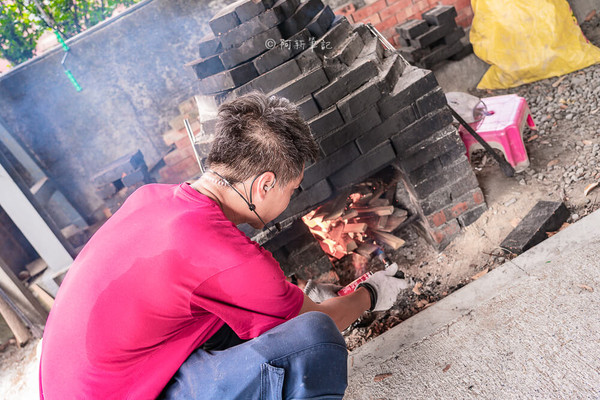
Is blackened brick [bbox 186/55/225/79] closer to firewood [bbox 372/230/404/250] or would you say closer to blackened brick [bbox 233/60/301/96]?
blackened brick [bbox 233/60/301/96]

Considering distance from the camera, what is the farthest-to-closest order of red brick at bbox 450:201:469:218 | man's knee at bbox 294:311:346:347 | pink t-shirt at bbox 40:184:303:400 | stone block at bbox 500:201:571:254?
red brick at bbox 450:201:469:218 < stone block at bbox 500:201:571:254 < man's knee at bbox 294:311:346:347 < pink t-shirt at bbox 40:184:303:400

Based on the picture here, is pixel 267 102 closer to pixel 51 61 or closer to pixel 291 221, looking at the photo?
pixel 291 221

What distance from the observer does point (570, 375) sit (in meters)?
1.70

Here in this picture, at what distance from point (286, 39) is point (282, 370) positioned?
6.32 ft

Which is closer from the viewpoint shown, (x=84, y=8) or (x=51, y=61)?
(x=51, y=61)

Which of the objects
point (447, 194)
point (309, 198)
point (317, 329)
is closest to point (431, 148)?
point (447, 194)

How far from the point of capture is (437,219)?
310cm

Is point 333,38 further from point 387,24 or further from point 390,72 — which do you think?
point 387,24

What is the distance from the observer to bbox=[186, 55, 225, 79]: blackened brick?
2.76 metres

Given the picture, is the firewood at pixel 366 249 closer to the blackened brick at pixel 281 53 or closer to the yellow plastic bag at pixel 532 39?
the blackened brick at pixel 281 53

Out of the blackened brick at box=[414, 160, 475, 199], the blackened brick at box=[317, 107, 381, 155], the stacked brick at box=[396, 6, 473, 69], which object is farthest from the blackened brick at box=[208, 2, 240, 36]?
the stacked brick at box=[396, 6, 473, 69]

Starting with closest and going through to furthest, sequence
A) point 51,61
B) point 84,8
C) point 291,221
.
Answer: point 291,221, point 51,61, point 84,8

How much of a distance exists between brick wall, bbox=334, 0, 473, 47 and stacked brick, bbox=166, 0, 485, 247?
2018 mm

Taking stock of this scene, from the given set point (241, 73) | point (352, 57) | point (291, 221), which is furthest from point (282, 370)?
point (352, 57)
